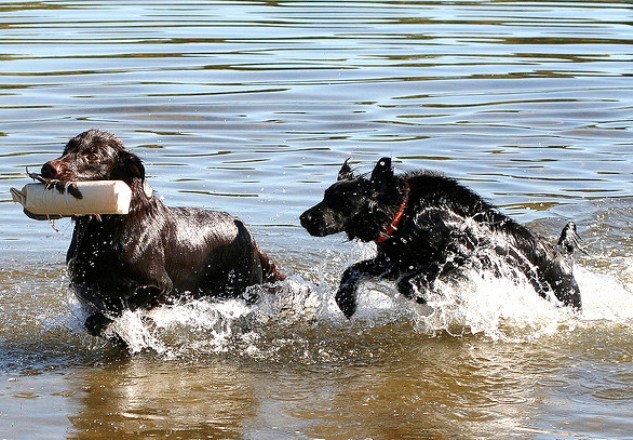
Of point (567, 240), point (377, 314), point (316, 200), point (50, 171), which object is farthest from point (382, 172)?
point (316, 200)

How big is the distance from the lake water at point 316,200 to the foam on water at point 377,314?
0.8 inches

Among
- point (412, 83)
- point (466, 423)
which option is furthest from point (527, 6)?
point (466, 423)

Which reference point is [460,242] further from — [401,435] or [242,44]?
[242,44]

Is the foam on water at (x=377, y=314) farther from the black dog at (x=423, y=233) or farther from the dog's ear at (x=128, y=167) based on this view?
the dog's ear at (x=128, y=167)

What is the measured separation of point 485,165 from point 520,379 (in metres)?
6.31

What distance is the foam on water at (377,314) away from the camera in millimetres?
8320

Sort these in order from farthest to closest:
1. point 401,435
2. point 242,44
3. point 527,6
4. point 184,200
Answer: point 527,6 < point 242,44 < point 184,200 < point 401,435

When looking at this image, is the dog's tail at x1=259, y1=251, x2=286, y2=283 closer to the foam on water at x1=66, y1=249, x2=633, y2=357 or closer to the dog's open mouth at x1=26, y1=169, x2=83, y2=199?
the foam on water at x1=66, y1=249, x2=633, y2=357

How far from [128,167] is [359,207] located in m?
1.68

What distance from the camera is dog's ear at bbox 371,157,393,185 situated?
8.44 metres

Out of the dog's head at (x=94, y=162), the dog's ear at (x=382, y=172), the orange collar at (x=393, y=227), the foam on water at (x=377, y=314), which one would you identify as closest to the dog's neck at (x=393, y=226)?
the orange collar at (x=393, y=227)

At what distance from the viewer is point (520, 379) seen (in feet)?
24.4

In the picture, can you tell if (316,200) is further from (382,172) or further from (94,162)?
(94,162)

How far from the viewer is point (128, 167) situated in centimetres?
757
